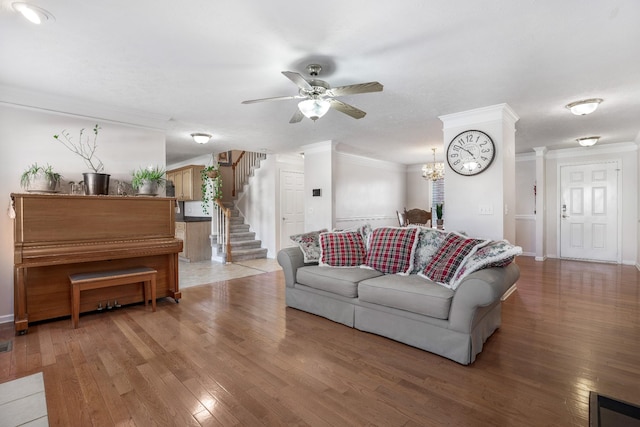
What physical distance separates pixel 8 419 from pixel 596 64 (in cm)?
479

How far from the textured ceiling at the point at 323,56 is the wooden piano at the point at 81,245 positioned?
1.14 meters

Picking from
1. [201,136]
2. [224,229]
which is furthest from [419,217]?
[201,136]

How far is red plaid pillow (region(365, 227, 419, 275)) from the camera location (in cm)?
319

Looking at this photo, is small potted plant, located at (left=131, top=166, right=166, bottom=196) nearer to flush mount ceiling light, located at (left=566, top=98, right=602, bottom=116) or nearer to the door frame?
flush mount ceiling light, located at (left=566, top=98, right=602, bottom=116)

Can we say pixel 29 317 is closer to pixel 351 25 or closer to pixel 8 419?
pixel 8 419

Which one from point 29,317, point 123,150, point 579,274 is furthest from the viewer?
point 579,274

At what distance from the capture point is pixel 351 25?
209cm

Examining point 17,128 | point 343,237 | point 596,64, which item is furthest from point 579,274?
point 17,128

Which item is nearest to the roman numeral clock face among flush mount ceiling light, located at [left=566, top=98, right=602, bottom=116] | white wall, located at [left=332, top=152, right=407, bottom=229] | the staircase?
flush mount ceiling light, located at [left=566, top=98, right=602, bottom=116]

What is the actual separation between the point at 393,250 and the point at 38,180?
12.5 feet

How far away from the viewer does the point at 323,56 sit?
2.51 m

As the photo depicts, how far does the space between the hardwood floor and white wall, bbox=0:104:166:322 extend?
770 millimetres

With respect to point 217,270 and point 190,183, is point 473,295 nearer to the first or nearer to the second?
point 217,270

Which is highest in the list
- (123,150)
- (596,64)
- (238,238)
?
(596,64)
